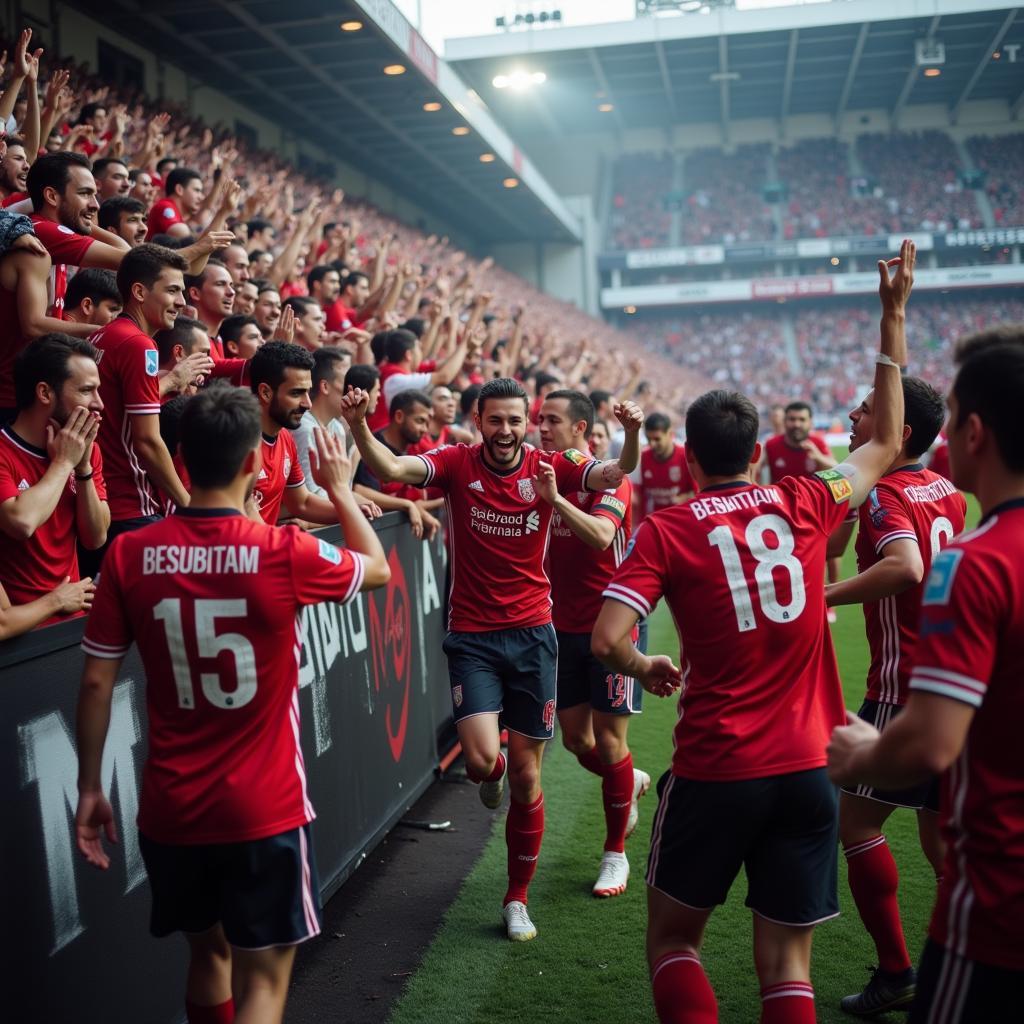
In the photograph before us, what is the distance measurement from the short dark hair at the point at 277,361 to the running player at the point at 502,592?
1.76 ft

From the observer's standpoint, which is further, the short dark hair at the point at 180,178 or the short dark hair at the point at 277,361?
the short dark hair at the point at 180,178

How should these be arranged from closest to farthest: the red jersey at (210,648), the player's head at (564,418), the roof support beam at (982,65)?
the red jersey at (210,648) < the player's head at (564,418) < the roof support beam at (982,65)

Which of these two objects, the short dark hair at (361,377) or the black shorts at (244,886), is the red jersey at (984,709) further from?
the short dark hair at (361,377)

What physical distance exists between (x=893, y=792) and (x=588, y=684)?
6.49ft

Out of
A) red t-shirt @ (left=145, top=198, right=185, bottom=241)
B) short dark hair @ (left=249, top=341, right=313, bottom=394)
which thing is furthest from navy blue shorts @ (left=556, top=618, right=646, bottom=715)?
red t-shirt @ (left=145, top=198, right=185, bottom=241)

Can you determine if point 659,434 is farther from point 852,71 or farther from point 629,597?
point 852,71

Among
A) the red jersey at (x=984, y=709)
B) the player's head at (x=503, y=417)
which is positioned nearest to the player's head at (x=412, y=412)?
the player's head at (x=503, y=417)

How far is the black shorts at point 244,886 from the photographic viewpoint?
2646 millimetres

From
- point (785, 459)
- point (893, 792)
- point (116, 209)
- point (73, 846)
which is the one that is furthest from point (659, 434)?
point (73, 846)

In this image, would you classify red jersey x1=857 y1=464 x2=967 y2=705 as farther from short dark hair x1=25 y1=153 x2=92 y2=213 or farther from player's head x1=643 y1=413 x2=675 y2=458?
player's head x1=643 y1=413 x2=675 y2=458

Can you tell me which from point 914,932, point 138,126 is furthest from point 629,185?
point 914,932

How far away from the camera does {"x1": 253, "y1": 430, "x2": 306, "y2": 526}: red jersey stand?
4652 millimetres

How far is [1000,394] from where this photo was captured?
6.69 feet

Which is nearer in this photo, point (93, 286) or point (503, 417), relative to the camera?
point (503, 417)
